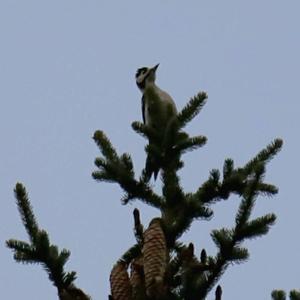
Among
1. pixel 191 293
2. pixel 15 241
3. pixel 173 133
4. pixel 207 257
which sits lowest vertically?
pixel 191 293

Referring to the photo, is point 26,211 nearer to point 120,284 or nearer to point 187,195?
point 120,284

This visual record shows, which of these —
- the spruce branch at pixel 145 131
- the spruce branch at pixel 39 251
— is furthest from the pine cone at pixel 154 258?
the spruce branch at pixel 145 131

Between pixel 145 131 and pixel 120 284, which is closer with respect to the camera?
pixel 120 284

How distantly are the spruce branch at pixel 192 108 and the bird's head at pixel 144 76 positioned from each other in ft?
17.5

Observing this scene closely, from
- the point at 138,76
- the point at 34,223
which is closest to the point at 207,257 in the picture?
the point at 34,223

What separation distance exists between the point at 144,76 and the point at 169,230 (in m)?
6.80

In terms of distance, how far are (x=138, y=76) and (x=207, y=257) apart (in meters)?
7.66

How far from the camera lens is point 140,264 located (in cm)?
331

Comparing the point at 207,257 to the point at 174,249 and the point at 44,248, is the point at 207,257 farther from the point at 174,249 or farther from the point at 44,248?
the point at 44,248

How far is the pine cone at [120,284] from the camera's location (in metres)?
3.13

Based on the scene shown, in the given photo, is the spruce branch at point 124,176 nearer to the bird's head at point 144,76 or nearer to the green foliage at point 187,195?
the green foliage at point 187,195

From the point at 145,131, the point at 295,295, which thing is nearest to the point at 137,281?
the point at 295,295

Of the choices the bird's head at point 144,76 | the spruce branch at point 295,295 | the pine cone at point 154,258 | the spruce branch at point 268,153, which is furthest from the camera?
the bird's head at point 144,76

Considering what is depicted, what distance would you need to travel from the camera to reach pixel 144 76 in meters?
10.3
